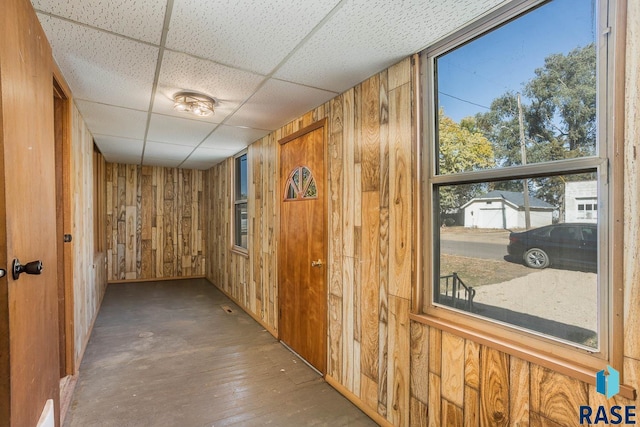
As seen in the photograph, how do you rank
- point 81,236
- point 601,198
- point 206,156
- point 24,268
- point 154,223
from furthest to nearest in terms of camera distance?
point 154,223
point 206,156
point 81,236
point 601,198
point 24,268

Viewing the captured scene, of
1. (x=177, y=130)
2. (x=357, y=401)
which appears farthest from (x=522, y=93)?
(x=177, y=130)

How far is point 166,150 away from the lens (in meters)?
4.62

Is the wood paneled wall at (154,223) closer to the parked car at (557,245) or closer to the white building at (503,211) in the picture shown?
the white building at (503,211)

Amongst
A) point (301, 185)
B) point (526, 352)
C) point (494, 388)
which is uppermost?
point (301, 185)

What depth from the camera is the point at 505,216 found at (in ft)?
4.77

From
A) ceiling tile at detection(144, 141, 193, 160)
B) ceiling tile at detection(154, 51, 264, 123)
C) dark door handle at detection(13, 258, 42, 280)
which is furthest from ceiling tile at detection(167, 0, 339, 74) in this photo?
ceiling tile at detection(144, 141, 193, 160)

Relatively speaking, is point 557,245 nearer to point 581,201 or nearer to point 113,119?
point 581,201

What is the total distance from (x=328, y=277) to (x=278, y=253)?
3.19 feet

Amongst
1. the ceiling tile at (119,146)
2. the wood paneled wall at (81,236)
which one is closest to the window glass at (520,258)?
the wood paneled wall at (81,236)

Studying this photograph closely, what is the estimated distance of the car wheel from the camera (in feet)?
4.30

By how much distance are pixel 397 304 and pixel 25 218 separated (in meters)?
1.86

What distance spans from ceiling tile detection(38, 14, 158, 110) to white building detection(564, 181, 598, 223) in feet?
7.35

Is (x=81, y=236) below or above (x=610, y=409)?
above

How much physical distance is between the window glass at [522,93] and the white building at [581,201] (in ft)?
0.41
